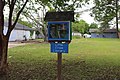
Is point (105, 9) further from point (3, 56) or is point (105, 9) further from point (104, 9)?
point (3, 56)

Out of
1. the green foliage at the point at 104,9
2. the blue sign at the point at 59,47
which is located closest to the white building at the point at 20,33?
the green foliage at the point at 104,9

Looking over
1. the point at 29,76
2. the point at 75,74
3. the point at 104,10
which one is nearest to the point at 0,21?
the point at 29,76

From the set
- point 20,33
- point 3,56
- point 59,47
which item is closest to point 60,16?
point 59,47

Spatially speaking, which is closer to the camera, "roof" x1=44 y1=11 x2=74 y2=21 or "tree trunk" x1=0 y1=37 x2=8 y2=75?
"roof" x1=44 y1=11 x2=74 y2=21

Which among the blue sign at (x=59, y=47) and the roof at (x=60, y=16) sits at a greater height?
the roof at (x=60, y=16)

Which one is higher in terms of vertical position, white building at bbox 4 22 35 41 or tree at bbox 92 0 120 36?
tree at bbox 92 0 120 36

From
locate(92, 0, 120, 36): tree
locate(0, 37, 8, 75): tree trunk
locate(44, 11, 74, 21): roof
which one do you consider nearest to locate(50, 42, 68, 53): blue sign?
locate(44, 11, 74, 21): roof

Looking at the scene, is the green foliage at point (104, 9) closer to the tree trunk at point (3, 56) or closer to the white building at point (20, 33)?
the tree trunk at point (3, 56)

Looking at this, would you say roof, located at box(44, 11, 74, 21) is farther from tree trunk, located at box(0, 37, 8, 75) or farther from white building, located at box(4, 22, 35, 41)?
white building, located at box(4, 22, 35, 41)

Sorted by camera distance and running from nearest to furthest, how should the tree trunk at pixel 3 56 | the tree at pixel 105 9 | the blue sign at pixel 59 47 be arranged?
the blue sign at pixel 59 47 < the tree trunk at pixel 3 56 < the tree at pixel 105 9

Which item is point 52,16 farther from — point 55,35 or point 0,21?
point 0,21

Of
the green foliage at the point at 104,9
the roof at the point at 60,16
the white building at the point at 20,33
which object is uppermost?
the green foliage at the point at 104,9

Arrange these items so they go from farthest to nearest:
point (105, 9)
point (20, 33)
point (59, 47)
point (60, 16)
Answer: point (20, 33) → point (105, 9) → point (60, 16) → point (59, 47)

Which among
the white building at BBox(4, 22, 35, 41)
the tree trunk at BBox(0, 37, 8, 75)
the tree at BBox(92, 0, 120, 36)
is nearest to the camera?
the tree trunk at BBox(0, 37, 8, 75)
